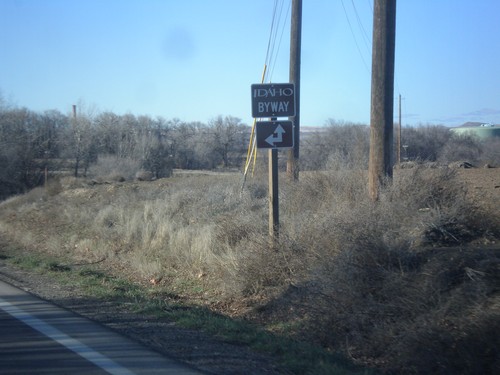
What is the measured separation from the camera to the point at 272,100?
37.3ft

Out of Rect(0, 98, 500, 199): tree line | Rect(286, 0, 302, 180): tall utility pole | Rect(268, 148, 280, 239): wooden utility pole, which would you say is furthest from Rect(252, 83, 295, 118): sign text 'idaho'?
Rect(0, 98, 500, 199): tree line

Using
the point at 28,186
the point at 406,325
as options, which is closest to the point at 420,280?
the point at 406,325

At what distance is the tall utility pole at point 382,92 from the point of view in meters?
12.1

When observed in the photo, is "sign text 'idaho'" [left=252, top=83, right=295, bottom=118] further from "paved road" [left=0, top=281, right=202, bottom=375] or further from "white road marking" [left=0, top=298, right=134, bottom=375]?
"white road marking" [left=0, top=298, right=134, bottom=375]

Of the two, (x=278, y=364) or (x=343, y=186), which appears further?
(x=343, y=186)

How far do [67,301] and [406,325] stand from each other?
6856 millimetres

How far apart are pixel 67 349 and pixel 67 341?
410mm

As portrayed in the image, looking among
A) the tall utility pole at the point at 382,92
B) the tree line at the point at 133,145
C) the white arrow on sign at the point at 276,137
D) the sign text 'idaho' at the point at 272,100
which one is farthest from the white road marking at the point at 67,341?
the tree line at the point at 133,145

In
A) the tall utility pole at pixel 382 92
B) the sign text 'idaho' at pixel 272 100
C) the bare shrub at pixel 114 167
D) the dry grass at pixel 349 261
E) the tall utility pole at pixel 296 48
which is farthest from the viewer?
the bare shrub at pixel 114 167

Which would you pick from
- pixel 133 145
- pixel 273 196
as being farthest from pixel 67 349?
pixel 133 145

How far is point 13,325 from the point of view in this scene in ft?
30.1

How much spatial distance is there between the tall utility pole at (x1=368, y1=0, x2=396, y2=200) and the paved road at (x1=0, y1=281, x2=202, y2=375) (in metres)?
6.30

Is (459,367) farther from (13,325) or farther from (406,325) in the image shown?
(13,325)

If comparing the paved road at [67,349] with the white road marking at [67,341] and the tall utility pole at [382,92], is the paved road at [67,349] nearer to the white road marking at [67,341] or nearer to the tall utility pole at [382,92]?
the white road marking at [67,341]
